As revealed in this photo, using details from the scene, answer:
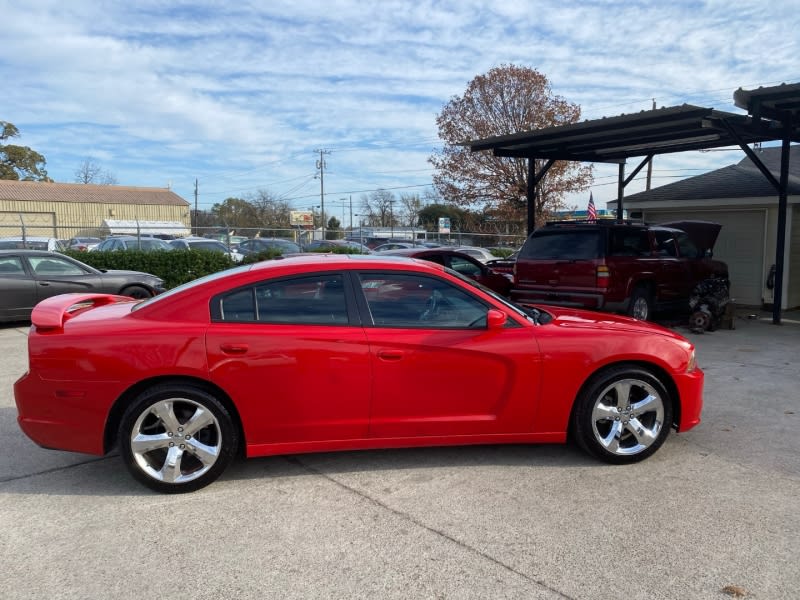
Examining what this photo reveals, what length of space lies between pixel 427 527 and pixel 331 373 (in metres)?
1.12

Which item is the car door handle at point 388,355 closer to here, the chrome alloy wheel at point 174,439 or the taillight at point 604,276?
the chrome alloy wheel at point 174,439

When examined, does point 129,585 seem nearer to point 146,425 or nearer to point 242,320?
point 146,425

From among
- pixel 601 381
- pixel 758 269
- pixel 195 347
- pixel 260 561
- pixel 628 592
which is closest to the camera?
pixel 628 592

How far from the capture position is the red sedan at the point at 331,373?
383 cm

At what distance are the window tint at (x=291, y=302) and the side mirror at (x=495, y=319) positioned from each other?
96 centimetres

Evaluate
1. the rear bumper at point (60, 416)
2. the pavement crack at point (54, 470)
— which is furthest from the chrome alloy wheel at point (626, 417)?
the pavement crack at point (54, 470)

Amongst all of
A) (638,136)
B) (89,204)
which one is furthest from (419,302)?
(89,204)

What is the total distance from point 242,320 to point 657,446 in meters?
3.03

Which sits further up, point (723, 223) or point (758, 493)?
point (723, 223)

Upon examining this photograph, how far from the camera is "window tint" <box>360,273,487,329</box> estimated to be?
418 cm

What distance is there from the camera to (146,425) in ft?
12.7

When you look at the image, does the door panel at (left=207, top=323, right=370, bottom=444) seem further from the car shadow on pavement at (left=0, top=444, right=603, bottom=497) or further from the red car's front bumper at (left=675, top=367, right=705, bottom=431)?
the red car's front bumper at (left=675, top=367, right=705, bottom=431)

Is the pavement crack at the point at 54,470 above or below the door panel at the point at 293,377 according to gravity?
below

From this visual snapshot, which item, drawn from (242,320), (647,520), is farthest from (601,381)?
(242,320)
